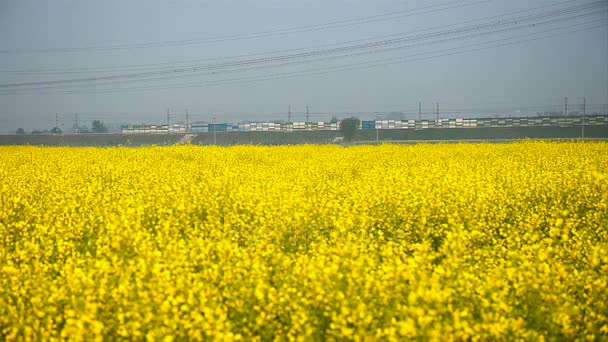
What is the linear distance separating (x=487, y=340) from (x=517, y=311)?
525 millimetres

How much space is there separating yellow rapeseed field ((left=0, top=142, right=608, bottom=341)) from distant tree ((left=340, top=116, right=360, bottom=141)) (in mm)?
37274

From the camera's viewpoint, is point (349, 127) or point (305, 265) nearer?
point (305, 265)

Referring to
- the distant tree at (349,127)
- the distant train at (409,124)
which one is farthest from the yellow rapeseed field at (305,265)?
the distant tree at (349,127)

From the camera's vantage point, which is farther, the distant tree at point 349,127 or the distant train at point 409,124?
the distant tree at point 349,127

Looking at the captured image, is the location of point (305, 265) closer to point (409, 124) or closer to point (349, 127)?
point (349, 127)

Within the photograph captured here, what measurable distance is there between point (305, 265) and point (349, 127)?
4419 cm

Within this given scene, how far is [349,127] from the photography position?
1914 inches

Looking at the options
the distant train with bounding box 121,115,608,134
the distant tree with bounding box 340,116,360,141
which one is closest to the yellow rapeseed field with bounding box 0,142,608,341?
the distant train with bounding box 121,115,608,134

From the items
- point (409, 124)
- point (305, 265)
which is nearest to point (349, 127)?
point (409, 124)

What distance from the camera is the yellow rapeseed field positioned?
13.1ft

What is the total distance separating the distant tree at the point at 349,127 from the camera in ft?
158

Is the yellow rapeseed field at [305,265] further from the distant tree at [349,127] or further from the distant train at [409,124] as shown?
the distant tree at [349,127]

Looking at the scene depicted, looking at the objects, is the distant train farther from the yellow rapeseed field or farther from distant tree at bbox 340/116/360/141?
the yellow rapeseed field

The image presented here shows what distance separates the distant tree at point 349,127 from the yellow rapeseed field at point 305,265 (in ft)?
122
